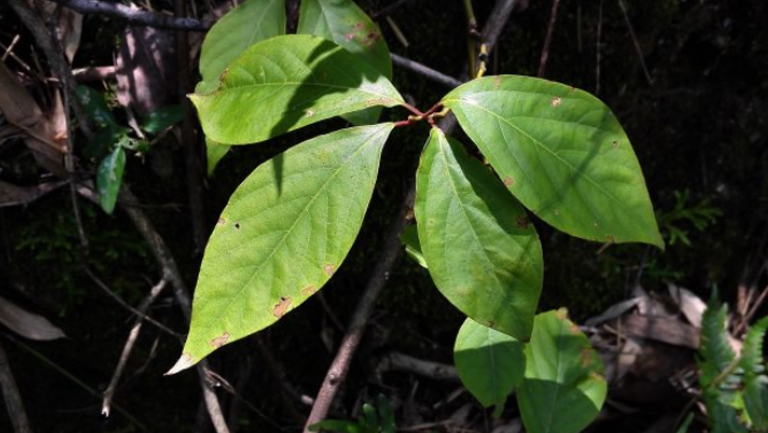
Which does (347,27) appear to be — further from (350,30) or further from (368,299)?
(368,299)

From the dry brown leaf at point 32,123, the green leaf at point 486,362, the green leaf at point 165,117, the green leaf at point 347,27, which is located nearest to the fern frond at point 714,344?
the green leaf at point 486,362

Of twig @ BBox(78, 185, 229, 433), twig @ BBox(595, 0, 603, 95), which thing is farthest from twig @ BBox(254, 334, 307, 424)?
twig @ BBox(595, 0, 603, 95)

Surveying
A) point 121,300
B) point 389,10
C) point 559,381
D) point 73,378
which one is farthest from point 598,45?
point 73,378

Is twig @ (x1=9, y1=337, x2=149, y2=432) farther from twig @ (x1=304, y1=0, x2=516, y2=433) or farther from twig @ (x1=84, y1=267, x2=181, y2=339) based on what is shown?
twig @ (x1=304, y1=0, x2=516, y2=433)

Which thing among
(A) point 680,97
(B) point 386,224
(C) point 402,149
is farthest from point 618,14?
(B) point 386,224

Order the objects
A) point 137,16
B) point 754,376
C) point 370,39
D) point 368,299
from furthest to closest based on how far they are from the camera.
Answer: point 754,376, point 368,299, point 137,16, point 370,39

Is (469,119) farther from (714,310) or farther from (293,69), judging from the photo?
(714,310)

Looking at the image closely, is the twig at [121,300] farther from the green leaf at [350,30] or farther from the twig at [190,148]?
the green leaf at [350,30]
